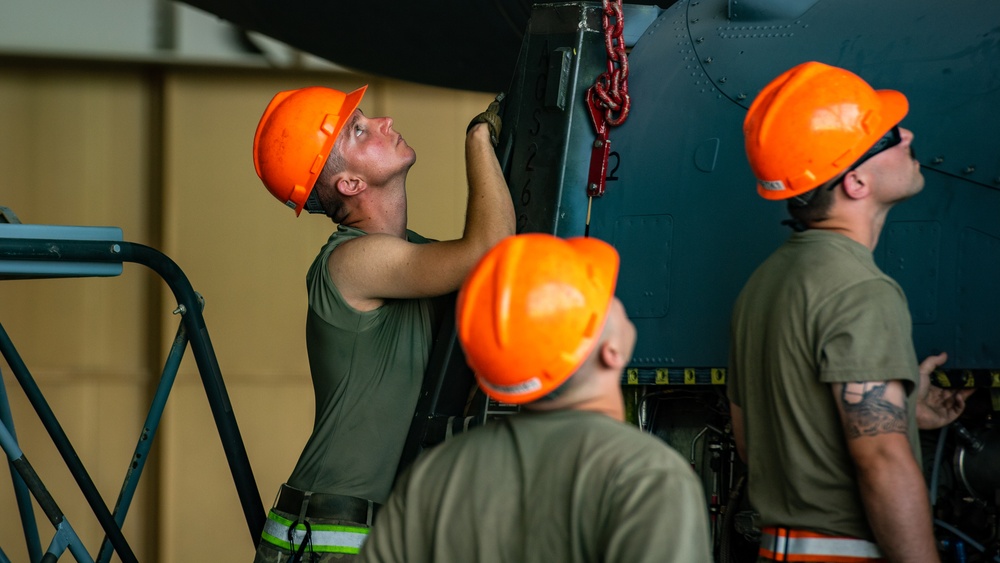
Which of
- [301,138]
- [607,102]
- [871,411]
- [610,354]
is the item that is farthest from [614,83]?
[610,354]

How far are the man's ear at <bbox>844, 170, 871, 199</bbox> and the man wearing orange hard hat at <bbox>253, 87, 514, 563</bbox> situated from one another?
3.33ft

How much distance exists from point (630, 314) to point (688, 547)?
1.75m

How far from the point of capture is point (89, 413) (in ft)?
23.3

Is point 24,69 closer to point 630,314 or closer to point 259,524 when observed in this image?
point 259,524

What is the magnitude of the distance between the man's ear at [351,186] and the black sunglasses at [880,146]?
1.51 m

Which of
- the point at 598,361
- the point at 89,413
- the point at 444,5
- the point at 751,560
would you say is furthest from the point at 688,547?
the point at 89,413

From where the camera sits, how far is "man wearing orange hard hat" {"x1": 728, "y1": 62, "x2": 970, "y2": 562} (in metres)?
2.29

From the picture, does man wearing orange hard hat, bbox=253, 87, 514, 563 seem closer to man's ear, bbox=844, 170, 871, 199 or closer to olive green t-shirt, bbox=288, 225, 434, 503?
olive green t-shirt, bbox=288, 225, 434, 503

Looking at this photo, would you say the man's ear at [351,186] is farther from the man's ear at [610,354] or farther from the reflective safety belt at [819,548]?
the man's ear at [610,354]

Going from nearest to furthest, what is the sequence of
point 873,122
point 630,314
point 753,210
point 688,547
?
point 688,547 → point 873,122 → point 753,210 → point 630,314

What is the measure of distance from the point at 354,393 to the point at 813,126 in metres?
1.52

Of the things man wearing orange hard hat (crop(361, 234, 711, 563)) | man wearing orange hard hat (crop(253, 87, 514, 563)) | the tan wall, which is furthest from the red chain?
the tan wall

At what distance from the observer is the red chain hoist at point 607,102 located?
11.4ft

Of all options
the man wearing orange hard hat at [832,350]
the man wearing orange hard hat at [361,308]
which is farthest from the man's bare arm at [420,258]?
the man wearing orange hard hat at [832,350]
